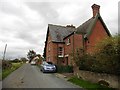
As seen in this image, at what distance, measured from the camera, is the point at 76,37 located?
29.3 meters

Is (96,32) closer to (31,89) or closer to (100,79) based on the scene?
(100,79)

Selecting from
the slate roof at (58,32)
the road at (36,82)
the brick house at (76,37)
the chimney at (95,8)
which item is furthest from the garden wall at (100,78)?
the slate roof at (58,32)

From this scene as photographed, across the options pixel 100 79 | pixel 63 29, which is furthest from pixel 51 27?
pixel 100 79

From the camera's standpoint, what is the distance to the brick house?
29.2m

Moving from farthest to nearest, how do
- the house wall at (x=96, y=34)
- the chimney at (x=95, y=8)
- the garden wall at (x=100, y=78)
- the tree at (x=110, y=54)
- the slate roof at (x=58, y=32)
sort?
the slate roof at (x=58, y=32), the chimney at (x=95, y=8), the house wall at (x=96, y=34), the garden wall at (x=100, y=78), the tree at (x=110, y=54)

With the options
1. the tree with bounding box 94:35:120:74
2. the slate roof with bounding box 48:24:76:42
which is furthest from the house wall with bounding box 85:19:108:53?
the tree with bounding box 94:35:120:74

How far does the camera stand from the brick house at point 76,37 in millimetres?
29155

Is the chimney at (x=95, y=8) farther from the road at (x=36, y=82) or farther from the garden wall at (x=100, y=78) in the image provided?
the road at (x=36, y=82)

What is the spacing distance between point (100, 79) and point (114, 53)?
9.59ft

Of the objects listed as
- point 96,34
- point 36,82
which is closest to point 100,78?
point 36,82

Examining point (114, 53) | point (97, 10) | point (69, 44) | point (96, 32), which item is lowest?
point (114, 53)

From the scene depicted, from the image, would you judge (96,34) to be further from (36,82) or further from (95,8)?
(36,82)

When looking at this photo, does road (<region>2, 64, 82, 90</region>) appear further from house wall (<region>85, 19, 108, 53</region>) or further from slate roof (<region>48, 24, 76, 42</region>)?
slate roof (<region>48, 24, 76, 42</region>)

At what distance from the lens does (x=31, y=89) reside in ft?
38.7
